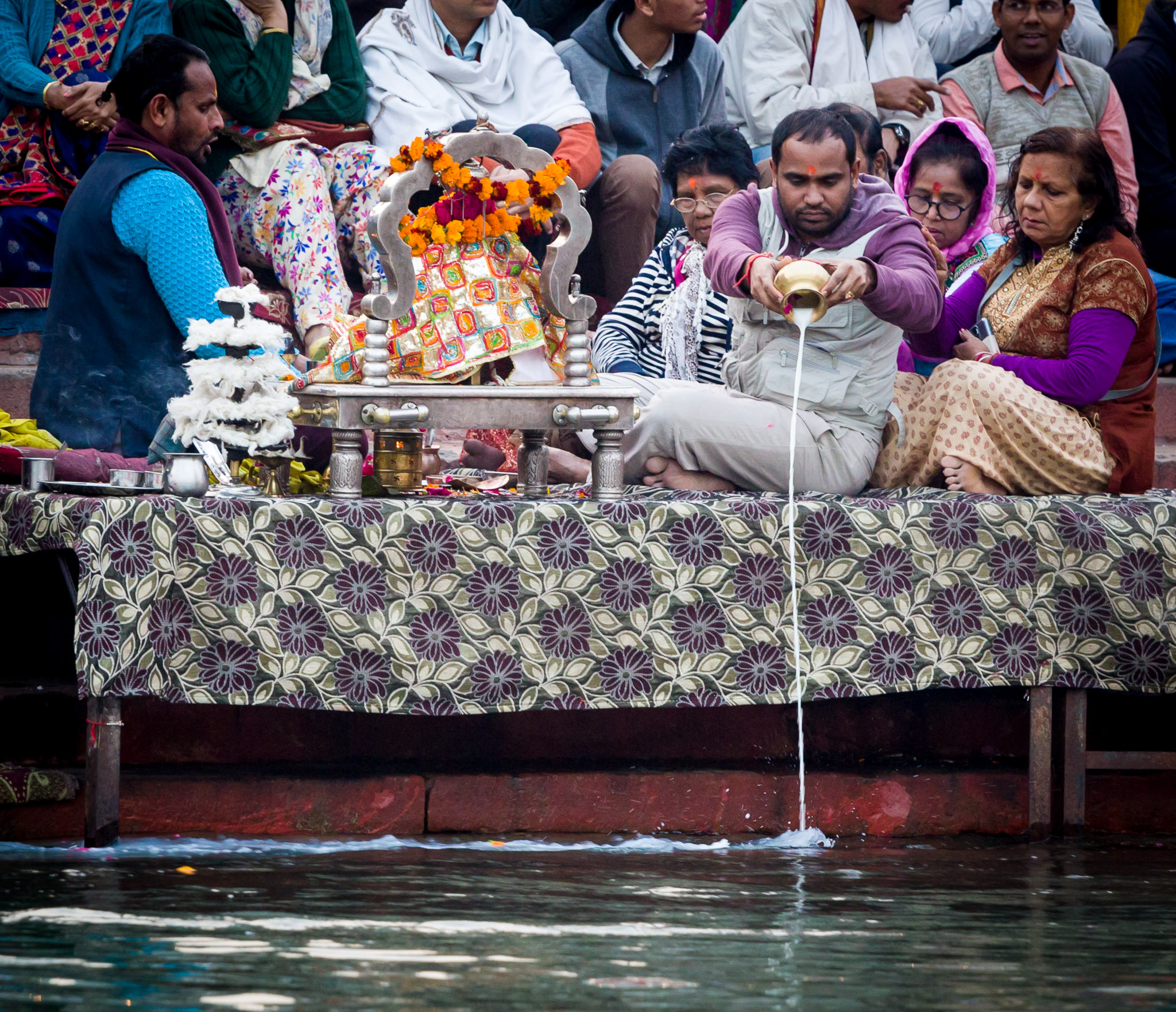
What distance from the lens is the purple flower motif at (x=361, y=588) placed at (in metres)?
3.69

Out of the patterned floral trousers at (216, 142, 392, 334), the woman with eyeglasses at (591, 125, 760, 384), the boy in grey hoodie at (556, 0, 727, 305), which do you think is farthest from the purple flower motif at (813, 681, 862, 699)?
the boy in grey hoodie at (556, 0, 727, 305)

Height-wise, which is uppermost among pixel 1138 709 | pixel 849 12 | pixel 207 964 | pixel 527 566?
pixel 849 12

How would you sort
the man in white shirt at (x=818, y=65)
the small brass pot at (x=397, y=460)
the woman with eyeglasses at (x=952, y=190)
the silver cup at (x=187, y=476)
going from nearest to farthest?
the silver cup at (x=187, y=476) → the small brass pot at (x=397, y=460) → the woman with eyeglasses at (x=952, y=190) → the man in white shirt at (x=818, y=65)

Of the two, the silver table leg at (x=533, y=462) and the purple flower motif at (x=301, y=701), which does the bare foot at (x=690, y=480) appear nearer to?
the silver table leg at (x=533, y=462)

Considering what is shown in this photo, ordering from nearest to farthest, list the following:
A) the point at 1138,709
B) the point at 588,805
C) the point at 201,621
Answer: the point at 201,621
the point at 588,805
the point at 1138,709

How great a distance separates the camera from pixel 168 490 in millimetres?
3711

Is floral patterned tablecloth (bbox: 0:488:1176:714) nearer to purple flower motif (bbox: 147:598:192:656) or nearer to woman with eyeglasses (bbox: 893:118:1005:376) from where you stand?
purple flower motif (bbox: 147:598:192:656)

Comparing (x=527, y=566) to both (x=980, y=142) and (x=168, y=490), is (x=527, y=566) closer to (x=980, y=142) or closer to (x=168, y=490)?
(x=168, y=490)

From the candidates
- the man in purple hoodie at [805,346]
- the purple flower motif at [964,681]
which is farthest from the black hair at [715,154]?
the purple flower motif at [964,681]

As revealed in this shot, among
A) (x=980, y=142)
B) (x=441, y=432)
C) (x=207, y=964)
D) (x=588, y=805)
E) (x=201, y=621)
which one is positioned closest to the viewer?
(x=207, y=964)

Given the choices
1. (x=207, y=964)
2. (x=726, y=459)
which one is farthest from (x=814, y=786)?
(x=207, y=964)

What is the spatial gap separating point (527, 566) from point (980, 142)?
2.11 m

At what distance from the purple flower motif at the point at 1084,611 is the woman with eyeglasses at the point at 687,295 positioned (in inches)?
54.1

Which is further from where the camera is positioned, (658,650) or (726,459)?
(726,459)
